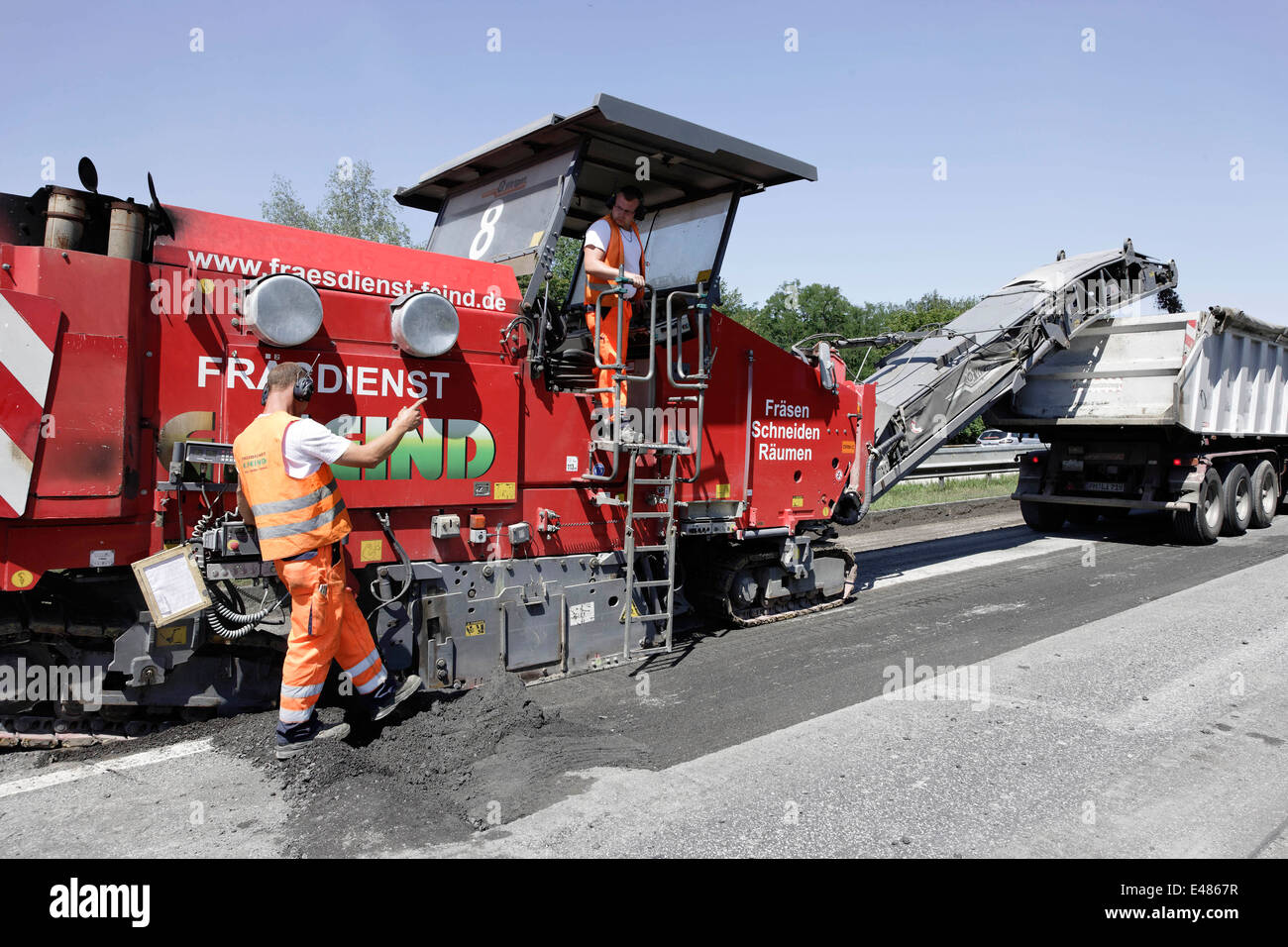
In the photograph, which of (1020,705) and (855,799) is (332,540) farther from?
(1020,705)

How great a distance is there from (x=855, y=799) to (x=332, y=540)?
2531 mm

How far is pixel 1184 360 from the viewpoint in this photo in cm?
1016

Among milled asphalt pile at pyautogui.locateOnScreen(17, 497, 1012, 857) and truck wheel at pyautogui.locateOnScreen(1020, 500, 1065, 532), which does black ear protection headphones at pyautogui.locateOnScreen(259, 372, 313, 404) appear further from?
truck wheel at pyautogui.locateOnScreen(1020, 500, 1065, 532)

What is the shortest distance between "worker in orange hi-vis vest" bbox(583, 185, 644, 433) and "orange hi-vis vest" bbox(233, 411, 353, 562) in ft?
6.43

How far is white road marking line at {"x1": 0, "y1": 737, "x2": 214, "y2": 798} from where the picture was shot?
11.6 feet

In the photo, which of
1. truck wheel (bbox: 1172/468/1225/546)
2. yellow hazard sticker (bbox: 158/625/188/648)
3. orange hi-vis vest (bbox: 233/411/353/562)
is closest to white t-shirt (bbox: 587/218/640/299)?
orange hi-vis vest (bbox: 233/411/353/562)

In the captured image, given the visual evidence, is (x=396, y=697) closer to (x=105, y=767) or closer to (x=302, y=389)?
(x=105, y=767)

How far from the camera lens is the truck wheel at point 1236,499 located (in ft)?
37.3

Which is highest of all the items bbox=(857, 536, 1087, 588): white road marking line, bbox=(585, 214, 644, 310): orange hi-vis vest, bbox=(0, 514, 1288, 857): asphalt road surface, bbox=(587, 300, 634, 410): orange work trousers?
bbox=(585, 214, 644, 310): orange hi-vis vest

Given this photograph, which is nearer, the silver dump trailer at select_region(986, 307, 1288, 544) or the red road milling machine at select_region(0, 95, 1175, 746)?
the red road milling machine at select_region(0, 95, 1175, 746)

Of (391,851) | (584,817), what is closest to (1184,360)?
(584,817)

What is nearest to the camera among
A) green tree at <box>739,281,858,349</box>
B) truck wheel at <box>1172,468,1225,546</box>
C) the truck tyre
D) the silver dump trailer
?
the silver dump trailer

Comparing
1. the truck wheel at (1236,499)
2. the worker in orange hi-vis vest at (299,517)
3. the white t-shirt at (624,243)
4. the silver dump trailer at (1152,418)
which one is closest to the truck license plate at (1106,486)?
the silver dump trailer at (1152,418)

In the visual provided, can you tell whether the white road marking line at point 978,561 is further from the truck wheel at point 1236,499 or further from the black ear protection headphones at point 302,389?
the black ear protection headphones at point 302,389
